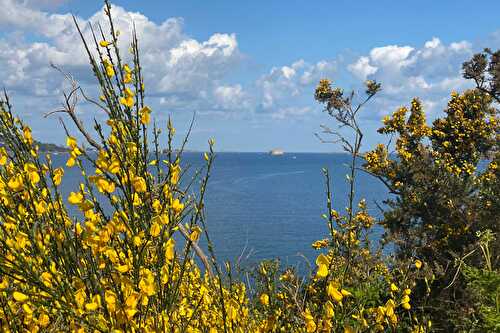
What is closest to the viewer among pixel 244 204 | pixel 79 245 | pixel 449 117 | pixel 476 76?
pixel 79 245

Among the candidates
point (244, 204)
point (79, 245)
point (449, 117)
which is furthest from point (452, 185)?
point (244, 204)

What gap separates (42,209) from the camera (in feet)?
7.02

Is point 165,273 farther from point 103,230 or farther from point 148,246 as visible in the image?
point 103,230

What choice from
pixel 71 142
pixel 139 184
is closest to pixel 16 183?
pixel 71 142

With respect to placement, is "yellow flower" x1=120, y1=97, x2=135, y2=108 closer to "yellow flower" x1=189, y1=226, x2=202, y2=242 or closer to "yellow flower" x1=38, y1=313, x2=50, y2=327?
"yellow flower" x1=189, y1=226, x2=202, y2=242

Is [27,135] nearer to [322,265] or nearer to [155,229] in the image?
[155,229]

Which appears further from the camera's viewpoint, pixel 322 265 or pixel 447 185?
pixel 447 185

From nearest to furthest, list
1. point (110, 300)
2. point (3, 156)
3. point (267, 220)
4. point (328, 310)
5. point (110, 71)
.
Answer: point (110, 300) < point (328, 310) < point (110, 71) < point (3, 156) < point (267, 220)

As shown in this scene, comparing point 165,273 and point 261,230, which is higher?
point 165,273

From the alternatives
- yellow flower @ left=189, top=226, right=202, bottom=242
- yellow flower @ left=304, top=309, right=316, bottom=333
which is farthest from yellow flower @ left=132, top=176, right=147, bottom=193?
yellow flower @ left=304, top=309, right=316, bottom=333

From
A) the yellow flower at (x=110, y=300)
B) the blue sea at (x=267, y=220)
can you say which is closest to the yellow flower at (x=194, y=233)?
the yellow flower at (x=110, y=300)

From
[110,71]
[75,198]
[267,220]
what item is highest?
[110,71]

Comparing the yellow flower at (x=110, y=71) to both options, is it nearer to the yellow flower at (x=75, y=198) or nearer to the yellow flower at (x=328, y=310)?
the yellow flower at (x=75, y=198)

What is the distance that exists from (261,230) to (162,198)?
43.8 m
